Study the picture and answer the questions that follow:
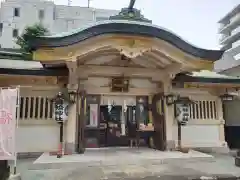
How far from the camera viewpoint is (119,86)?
8492mm

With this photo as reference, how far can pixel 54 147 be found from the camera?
7918mm

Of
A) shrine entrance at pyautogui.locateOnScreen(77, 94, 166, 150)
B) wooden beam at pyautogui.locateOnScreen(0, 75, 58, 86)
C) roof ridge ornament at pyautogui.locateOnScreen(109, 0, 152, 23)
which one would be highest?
roof ridge ornament at pyautogui.locateOnScreen(109, 0, 152, 23)

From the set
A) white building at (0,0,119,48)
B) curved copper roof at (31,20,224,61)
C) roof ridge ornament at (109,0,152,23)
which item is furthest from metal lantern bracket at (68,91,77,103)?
white building at (0,0,119,48)

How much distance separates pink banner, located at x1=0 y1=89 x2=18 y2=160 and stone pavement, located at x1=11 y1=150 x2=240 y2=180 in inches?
41.0

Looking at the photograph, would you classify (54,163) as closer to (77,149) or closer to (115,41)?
(77,149)

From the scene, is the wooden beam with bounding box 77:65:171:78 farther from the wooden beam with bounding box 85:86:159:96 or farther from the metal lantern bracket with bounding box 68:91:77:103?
the metal lantern bracket with bounding box 68:91:77:103

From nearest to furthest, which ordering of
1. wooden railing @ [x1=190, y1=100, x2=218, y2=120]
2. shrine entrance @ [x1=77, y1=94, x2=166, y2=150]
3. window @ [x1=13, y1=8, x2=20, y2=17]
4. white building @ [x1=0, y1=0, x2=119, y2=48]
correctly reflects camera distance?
shrine entrance @ [x1=77, y1=94, x2=166, y2=150] → wooden railing @ [x1=190, y1=100, x2=218, y2=120] → white building @ [x1=0, y1=0, x2=119, y2=48] → window @ [x1=13, y1=8, x2=20, y2=17]

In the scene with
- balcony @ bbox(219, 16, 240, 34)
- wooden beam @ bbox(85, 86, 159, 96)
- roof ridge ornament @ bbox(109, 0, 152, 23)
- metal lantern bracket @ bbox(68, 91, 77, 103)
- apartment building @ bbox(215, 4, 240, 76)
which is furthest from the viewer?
balcony @ bbox(219, 16, 240, 34)

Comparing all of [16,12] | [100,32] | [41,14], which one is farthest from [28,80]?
[16,12]

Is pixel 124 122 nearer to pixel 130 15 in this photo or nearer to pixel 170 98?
pixel 170 98

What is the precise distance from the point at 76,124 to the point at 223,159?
5.15m

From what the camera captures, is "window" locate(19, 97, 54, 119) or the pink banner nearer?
the pink banner

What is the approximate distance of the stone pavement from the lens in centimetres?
547

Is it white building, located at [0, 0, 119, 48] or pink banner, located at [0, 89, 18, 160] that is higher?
white building, located at [0, 0, 119, 48]
